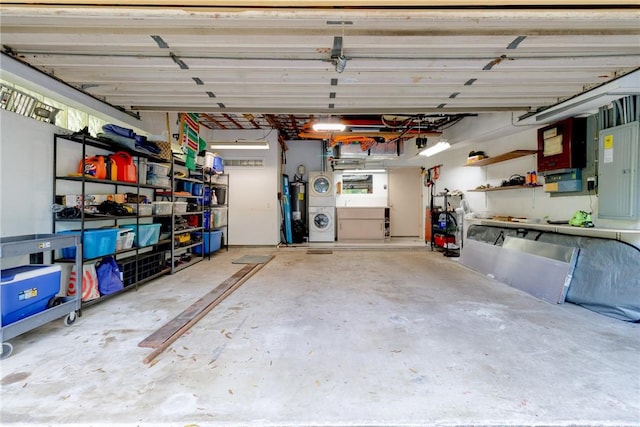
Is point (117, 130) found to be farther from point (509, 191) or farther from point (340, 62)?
point (509, 191)

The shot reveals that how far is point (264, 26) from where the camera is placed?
7.37ft

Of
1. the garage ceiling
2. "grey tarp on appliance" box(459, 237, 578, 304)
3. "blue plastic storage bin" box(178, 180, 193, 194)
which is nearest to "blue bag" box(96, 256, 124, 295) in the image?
the garage ceiling

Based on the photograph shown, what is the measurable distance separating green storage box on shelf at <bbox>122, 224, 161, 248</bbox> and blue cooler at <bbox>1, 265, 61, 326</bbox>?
1345 millimetres

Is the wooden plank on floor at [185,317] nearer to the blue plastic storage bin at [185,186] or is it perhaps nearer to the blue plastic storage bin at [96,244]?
the blue plastic storage bin at [96,244]

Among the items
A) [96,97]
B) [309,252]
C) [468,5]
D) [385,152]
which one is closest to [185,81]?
[96,97]

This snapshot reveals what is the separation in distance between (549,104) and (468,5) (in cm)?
320

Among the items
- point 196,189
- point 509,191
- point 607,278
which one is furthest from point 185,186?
point 607,278

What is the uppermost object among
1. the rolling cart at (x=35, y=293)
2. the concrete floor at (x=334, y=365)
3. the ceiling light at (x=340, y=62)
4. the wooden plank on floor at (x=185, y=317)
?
the ceiling light at (x=340, y=62)

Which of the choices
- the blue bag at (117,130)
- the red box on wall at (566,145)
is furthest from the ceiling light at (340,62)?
the red box on wall at (566,145)

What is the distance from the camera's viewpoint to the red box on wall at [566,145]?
388 cm

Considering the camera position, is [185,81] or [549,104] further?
→ [549,104]

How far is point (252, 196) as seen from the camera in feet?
25.6

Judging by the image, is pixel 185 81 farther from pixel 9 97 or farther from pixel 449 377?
pixel 449 377

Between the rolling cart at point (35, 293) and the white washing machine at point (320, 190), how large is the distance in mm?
6073
